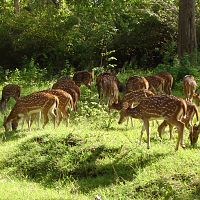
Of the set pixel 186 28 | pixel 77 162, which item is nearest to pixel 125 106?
pixel 77 162

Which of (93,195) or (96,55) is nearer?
(93,195)

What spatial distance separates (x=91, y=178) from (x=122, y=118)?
2556 millimetres

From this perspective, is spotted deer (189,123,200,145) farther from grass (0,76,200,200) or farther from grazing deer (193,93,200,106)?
grazing deer (193,93,200,106)

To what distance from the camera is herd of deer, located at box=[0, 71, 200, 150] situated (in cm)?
1119

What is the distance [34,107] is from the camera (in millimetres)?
14109

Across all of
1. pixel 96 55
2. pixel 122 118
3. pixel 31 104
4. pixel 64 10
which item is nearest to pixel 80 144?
pixel 122 118

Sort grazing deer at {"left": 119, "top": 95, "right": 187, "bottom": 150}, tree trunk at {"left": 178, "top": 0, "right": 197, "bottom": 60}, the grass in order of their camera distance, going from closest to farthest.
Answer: the grass → grazing deer at {"left": 119, "top": 95, "right": 187, "bottom": 150} → tree trunk at {"left": 178, "top": 0, "right": 197, "bottom": 60}

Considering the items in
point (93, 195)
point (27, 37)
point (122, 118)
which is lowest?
point (93, 195)

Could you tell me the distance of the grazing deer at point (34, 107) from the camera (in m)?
13.9

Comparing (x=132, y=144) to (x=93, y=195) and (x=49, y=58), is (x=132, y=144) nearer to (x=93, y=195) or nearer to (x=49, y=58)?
(x=93, y=195)

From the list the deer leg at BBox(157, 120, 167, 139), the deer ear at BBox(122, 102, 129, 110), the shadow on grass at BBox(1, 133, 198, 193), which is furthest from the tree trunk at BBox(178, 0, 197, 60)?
the shadow on grass at BBox(1, 133, 198, 193)

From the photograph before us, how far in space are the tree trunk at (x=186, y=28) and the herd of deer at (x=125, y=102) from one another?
4.71m

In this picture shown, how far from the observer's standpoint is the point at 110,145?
1170cm

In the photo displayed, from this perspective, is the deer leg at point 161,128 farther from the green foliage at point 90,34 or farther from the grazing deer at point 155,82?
the green foliage at point 90,34
